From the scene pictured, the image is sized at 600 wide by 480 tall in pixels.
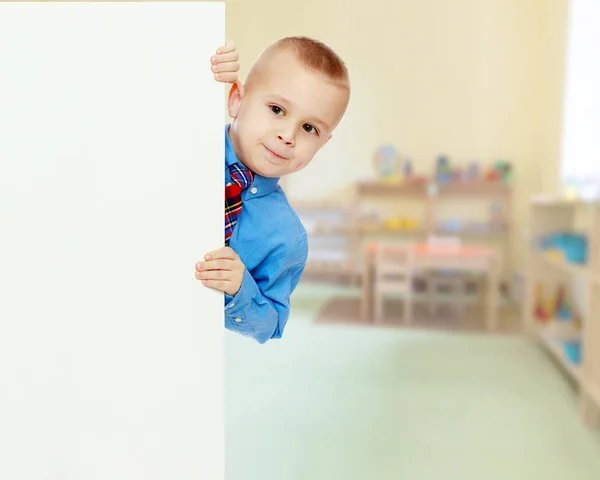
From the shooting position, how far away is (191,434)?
45 cm

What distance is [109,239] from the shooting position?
44 cm

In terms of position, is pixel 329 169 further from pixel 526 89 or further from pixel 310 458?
pixel 310 458

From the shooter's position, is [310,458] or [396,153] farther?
[396,153]

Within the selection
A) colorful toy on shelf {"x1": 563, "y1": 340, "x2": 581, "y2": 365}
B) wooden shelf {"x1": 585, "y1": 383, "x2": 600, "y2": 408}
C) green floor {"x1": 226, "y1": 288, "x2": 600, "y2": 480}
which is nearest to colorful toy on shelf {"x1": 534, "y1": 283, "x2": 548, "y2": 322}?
green floor {"x1": 226, "y1": 288, "x2": 600, "y2": 480}

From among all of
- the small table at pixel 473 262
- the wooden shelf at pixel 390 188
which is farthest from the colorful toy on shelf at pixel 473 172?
the small table at pixel 473 262

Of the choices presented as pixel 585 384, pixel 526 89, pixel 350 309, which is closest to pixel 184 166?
pixel 585 384

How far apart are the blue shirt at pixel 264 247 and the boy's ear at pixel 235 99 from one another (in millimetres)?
25

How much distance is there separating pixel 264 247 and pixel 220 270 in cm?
9

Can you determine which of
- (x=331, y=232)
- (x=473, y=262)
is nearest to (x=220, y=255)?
(x=473, y=262)

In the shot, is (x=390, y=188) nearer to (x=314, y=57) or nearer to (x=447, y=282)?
(x=447, y=282)

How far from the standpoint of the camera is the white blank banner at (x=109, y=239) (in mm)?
424

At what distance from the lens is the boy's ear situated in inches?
20.4

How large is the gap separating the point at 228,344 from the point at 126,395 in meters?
1.04

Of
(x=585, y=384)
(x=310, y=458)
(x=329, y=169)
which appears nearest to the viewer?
(x=310, y=458)
